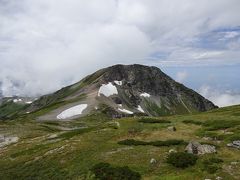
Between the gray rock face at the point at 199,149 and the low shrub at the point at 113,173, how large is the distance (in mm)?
8321

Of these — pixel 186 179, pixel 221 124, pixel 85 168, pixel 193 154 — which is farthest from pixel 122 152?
→ pixel 221 124

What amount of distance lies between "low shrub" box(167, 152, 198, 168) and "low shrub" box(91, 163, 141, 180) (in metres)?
4.41

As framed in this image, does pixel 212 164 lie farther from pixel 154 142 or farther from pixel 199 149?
pixel 154 142

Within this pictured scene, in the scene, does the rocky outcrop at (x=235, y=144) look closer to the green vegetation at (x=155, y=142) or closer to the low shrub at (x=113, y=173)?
the green vegetation at (x=155, y=142)

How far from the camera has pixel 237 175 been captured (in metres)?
33.7

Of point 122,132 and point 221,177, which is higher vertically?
point 122,132

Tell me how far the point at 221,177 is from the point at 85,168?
15.2 metres

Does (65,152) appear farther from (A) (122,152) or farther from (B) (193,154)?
(B) (193,154)

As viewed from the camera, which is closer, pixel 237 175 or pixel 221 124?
pixel 237 175

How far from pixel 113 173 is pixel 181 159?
7.38m

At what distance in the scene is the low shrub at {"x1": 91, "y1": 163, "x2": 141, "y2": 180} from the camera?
3553cm

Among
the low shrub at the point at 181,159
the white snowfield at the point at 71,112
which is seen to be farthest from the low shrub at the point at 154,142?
the white snowfield at the point at 71,112

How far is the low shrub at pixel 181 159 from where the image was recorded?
37156 mm

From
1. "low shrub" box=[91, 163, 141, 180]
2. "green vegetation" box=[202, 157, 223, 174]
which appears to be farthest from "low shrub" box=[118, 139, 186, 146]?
"low shrub" box=[91, 163, 141, 180]
